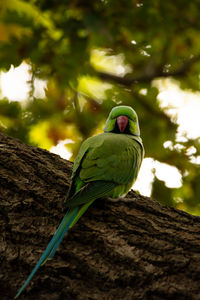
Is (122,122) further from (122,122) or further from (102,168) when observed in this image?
(102,168)

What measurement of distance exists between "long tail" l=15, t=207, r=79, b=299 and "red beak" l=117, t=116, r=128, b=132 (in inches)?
54.8

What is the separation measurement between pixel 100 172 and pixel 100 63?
10.5 feet

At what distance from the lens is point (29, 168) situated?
2816 millimetres

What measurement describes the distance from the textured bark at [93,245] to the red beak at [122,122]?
99cm

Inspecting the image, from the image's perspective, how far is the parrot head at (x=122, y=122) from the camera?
143 inches

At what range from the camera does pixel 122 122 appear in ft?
11.9

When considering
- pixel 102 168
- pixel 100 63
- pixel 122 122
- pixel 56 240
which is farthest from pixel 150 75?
pixel 56 240

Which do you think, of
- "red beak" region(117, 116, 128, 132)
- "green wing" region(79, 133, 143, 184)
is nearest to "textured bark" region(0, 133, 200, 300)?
"green wing" region(79, 133, 143, 184)

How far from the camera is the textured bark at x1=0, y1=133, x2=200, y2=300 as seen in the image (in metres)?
2.08

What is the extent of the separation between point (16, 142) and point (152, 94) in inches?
99.4

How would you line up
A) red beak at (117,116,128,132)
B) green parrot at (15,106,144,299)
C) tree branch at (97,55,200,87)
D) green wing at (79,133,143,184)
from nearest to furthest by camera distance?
green parrot at (15,106,144,299), green wing at (79,133,143,184), red beak at (117,116,128,132), tree branch at (97,55,200,87)

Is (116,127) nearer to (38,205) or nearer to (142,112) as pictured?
(142,112)

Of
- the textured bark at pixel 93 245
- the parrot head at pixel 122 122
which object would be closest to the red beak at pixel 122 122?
the parrot head at pixel 122 122

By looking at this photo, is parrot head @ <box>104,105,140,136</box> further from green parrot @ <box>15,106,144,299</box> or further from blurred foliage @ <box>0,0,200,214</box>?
blurred foliage @ <box>0,0,200,214</box>
